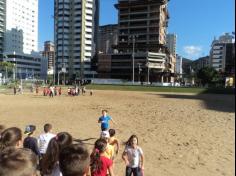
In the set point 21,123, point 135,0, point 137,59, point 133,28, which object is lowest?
point 21,123

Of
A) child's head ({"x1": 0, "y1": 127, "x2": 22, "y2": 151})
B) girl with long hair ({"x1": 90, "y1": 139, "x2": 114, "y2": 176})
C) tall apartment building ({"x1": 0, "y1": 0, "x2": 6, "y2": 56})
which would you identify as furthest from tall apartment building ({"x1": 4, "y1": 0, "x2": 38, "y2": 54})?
child's head ({"x1": 0, "y1": 127, "x2": 22, "y2": 151})

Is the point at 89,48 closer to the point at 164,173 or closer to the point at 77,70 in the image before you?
the point at 77,70

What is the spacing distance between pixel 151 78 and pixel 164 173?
121 m

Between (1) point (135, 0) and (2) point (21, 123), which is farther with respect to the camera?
(1) point (135, 0)

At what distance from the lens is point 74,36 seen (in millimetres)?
164625

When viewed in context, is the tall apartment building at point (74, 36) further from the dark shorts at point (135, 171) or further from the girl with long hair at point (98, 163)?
the girl with long hair at point (98, 163)

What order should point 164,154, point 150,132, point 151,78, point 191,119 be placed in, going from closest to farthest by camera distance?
1. point 164,154
2. point 150,132
3. point 191,119
4. point 151,78

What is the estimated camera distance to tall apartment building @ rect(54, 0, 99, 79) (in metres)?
162

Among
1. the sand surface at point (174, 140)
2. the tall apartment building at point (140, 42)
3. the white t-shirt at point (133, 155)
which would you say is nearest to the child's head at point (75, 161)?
the white t-shirt at point (133, 155)

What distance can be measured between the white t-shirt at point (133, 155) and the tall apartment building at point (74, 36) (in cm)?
15152

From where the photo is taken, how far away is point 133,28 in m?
137

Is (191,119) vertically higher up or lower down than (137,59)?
lower down

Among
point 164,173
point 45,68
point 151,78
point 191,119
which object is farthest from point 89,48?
point 164,173

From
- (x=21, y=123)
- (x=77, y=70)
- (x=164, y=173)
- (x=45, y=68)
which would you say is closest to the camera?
(x=164, y=173)
